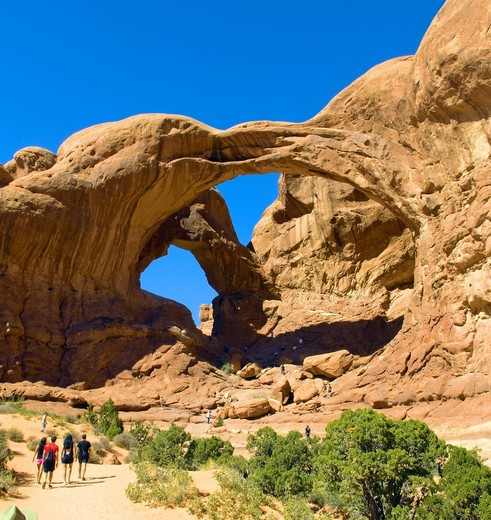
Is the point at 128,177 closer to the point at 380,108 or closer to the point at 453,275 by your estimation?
the point at 380,108

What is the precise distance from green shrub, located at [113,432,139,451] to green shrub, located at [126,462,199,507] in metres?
7.03

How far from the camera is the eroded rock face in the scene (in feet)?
64.3

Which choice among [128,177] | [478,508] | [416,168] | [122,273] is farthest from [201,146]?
[478,508]

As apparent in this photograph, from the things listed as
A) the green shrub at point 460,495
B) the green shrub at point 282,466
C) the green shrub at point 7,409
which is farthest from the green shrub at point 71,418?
the green shrub at point 460,495

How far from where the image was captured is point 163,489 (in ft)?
35.3

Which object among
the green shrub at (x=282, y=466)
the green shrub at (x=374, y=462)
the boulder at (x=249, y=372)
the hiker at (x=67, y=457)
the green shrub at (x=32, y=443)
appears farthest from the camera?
the boulder at (x=249, y=372)

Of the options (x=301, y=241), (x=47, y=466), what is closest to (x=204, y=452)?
(x=47, y=466)

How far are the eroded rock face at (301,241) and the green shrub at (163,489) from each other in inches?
406

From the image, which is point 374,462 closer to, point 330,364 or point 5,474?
point 5,474

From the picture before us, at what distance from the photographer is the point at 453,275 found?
790 inches

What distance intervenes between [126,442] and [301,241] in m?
20.4

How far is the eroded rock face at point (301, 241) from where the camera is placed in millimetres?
19594

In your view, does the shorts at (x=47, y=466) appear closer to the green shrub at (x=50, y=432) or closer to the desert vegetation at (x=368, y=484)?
the desert vegetation at (x=368, y=484)

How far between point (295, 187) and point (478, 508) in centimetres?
2897
